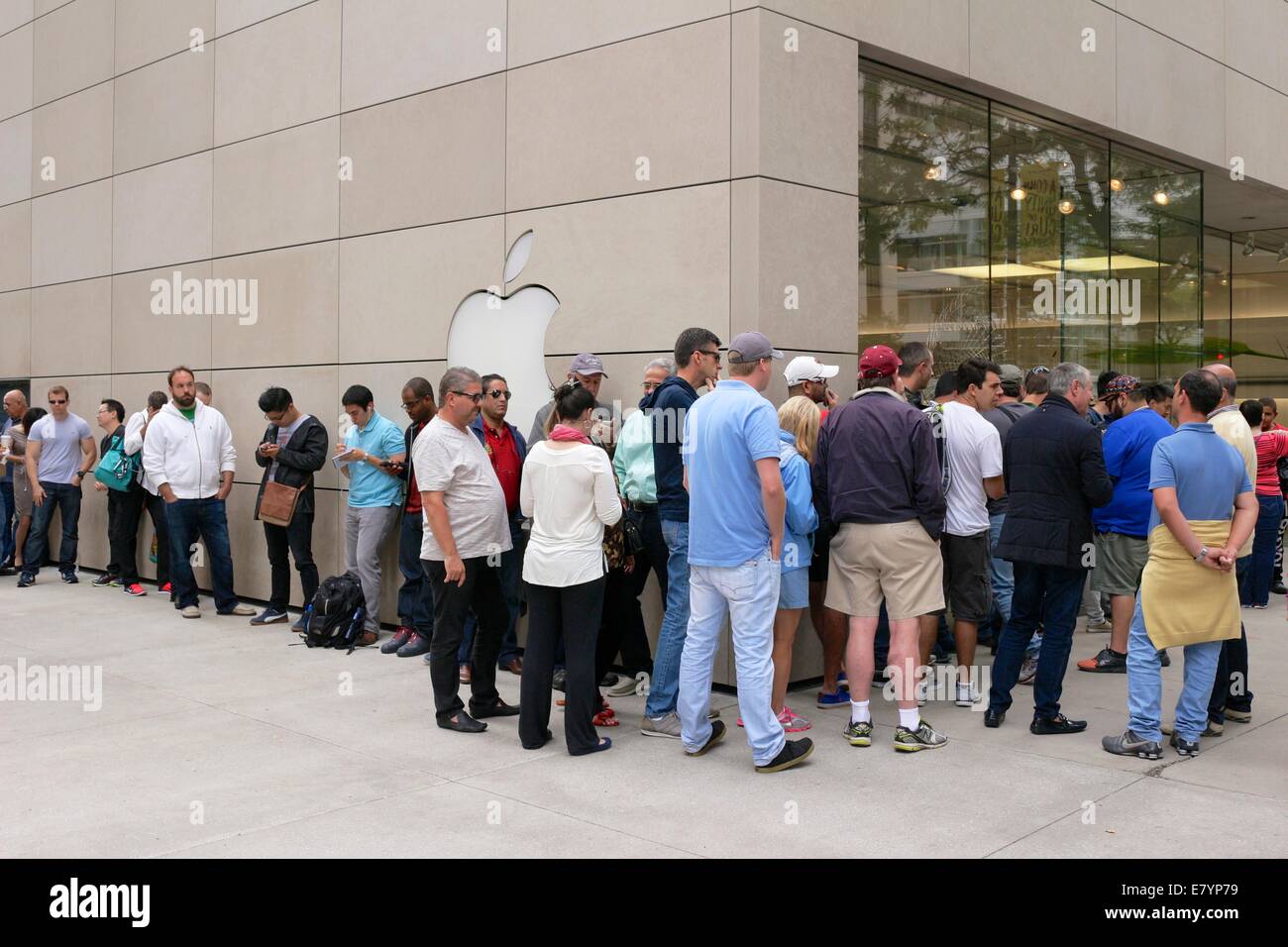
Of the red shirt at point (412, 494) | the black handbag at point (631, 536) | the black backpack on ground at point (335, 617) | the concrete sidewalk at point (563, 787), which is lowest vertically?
the concrete sidewalk at point (563, 787)

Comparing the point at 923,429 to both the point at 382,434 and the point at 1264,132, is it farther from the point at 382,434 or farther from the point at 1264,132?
the point at 1264,132

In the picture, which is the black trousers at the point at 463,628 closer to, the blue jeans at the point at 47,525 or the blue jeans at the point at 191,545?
the blue jeans at the point at 191,545

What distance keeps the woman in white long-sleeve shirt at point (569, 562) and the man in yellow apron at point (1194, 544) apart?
9.01 ft

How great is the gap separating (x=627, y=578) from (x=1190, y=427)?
3141mm

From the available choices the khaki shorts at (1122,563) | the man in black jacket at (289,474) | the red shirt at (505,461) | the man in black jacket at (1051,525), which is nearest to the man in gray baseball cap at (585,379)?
the red shirt at (505,461)

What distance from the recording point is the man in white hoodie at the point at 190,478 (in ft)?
34.4

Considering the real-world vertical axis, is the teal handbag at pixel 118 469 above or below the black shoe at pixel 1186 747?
above

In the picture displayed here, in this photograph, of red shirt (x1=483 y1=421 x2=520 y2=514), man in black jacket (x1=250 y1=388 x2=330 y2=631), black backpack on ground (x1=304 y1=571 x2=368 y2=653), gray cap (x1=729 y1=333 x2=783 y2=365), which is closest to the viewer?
gray cap (x1=729 y1=333 x2=783 y2=365)

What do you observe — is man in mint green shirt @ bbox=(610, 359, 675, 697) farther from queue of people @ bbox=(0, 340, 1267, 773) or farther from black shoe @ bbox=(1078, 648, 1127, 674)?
black shoe @ bbox=(1078, 648, 1127, 674)

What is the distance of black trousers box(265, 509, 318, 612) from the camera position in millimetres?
10047

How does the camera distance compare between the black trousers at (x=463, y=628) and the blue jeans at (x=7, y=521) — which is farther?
the blue jeans at (x=7, y=521)

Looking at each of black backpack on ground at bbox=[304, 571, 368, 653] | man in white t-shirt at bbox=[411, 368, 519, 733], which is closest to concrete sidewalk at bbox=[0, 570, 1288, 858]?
man in white t-shirt at bbox=[411, 368, 519, 733]

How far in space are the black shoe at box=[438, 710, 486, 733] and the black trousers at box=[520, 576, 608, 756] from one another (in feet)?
1.81

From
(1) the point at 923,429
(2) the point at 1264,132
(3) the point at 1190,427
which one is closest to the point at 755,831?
(1) the point at 923,429
